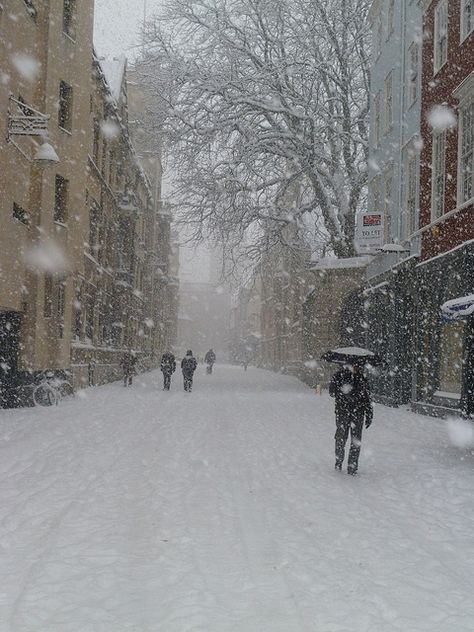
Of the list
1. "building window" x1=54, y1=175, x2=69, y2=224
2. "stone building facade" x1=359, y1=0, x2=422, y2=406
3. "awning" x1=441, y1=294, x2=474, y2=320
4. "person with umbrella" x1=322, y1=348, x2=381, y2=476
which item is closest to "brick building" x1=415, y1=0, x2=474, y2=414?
"stone building facade" x1=359, y1=0, x2=422, y2=406

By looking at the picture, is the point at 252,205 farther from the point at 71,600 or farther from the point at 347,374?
the point at 71,600

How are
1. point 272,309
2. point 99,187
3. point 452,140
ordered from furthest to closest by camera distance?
1. point 272,309
2. point 99,187
3. point 452,140

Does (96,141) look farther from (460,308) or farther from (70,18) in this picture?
(460,308)

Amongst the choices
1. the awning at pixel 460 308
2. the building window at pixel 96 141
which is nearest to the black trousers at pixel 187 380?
the building window at pixel 96 141

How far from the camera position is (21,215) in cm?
2022

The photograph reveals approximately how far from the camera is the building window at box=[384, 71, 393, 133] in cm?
2538

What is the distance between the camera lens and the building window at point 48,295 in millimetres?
21906

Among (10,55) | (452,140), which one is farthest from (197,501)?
(10,55)

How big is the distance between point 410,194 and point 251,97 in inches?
290

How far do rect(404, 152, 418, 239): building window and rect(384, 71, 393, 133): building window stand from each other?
3093 millimetres

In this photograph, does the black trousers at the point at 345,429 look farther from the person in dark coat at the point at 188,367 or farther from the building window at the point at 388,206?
the person in dark coat at the point at 188,367

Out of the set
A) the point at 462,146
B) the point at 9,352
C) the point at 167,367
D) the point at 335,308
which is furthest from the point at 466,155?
the point at 335,308

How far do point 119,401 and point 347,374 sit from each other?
13.2m

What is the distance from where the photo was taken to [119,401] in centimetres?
2198
